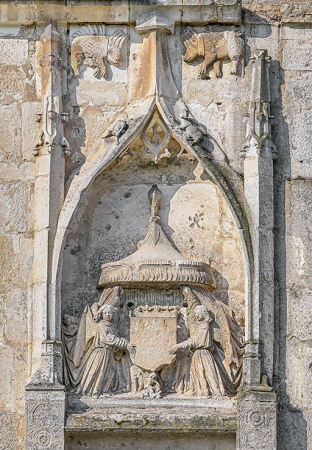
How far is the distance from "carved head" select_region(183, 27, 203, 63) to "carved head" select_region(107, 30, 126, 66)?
53 centimetres

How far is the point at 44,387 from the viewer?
1234 centimetres

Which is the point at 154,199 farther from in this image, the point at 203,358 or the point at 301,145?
the point at 203,358

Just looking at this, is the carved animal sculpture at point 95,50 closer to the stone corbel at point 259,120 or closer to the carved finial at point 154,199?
the carved finial at point 154,199

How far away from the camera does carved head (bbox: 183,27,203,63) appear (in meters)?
13.1

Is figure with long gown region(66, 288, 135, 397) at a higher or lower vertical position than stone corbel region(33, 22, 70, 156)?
lower

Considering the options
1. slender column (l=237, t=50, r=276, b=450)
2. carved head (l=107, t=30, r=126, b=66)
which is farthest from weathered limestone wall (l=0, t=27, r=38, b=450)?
slender column (l=237, t=50, r=276, b=450)

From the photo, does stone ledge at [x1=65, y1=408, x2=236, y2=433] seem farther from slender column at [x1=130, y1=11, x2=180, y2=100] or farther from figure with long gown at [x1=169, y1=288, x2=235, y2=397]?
slender column at [x1=130, y1=11, x2=180, y2=100]

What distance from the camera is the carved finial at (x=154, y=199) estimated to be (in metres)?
13.0

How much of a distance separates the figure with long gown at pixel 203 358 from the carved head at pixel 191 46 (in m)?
2.03

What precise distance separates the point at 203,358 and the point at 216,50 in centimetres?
258

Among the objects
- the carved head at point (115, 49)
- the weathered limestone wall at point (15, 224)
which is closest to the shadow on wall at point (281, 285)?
the carved head at point (115, 49)

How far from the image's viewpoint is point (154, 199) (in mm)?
13039

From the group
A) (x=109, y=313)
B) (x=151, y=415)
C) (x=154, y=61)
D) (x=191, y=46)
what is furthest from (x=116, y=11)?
(x=151, y=415)

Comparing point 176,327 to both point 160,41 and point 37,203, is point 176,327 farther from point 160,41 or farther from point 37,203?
point 160,41
